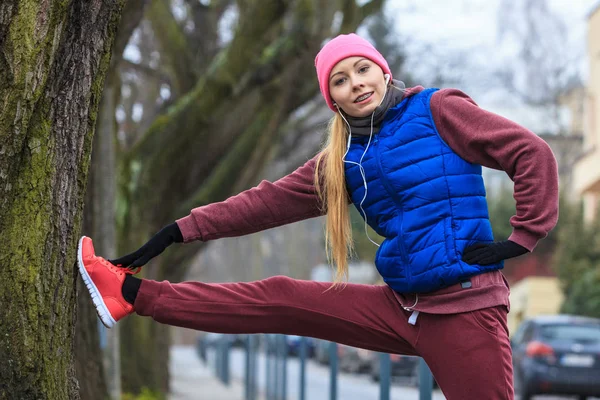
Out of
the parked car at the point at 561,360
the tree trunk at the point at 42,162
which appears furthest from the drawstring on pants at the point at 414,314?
the parked car at the point at 561,360

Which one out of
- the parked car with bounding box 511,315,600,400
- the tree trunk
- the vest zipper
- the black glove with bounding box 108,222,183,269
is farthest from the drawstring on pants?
the parked car with bounding box 511,315,600,400

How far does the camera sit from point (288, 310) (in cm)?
404

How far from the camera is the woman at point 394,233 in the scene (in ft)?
12.5

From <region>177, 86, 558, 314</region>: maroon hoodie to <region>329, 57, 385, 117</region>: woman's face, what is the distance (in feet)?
0.49

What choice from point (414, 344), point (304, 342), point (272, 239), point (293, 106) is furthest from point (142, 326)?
point (272, 239)

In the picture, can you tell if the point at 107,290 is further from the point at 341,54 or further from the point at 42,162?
the point at 341,54

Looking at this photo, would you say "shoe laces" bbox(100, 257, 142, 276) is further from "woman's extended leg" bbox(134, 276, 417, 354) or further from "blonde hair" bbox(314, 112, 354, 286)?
"blonde hair" bbox(314, 112, 354, 286)

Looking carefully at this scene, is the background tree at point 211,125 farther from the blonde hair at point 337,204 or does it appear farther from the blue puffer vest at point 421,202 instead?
the blue puffer vest at point 421,202

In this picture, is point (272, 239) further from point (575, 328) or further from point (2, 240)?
point (2, 240)

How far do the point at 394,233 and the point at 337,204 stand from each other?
29 cm

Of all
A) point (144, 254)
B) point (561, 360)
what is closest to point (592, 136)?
point (561, 360)

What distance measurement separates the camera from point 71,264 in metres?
3.61

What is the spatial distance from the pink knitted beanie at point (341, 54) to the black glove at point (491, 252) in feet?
2.60

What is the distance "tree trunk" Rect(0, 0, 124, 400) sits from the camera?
3.26 metres
